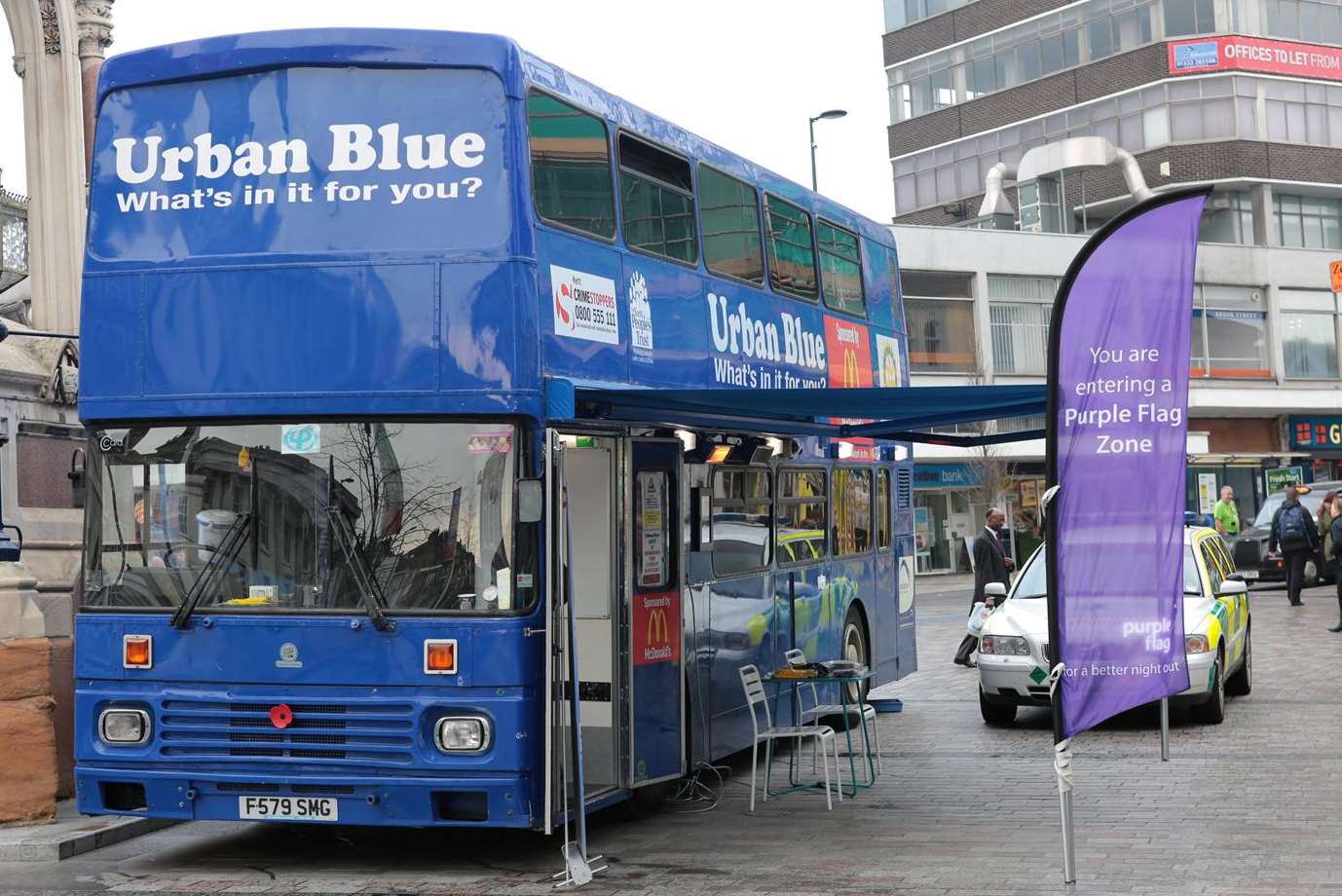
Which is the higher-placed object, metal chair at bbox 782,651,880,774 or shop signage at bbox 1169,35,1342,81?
shop signage at bbox 1169,35,1342,81

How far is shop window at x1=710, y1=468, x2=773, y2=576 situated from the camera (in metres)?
12.3

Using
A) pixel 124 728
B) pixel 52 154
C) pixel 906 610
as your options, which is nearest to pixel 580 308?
pixel 124 728

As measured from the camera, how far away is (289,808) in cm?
948

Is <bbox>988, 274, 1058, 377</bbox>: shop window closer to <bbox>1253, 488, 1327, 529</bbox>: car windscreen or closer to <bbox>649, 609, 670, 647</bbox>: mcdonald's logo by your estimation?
<bbox>1253, 488, 1327, 529</bbox>: car windscreen

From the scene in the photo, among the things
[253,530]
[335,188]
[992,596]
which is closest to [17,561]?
[253,530]

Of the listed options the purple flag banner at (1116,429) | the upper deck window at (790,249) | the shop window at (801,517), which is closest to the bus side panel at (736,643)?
the shop window at (801,517)

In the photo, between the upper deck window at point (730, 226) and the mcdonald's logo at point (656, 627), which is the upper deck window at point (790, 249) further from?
the mcdonald's logo at point (656, 627)

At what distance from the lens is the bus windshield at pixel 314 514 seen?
9.36 meters

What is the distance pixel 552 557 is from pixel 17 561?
430 centimetres

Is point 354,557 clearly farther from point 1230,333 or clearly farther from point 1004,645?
point 1230,333

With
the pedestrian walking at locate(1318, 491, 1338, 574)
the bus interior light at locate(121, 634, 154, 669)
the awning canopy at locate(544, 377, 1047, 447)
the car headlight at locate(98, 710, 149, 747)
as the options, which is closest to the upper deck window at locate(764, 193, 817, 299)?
the awning canopy at locate(544, 377, 1047, 447)

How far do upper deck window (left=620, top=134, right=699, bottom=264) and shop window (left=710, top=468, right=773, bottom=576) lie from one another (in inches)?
65.1

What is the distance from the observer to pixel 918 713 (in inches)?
668

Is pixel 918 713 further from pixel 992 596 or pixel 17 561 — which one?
pixel 17 561
